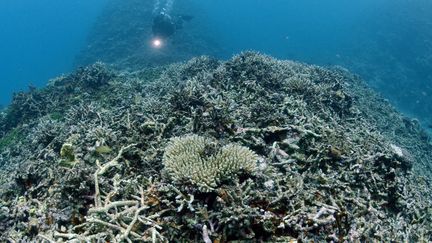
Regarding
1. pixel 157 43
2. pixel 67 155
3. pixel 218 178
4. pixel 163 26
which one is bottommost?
pixel 218 178

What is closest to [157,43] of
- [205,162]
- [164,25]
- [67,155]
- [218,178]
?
[164,25]

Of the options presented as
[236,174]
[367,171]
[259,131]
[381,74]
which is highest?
[381,74]

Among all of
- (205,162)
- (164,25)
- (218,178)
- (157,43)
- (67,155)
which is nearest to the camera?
(218,178)

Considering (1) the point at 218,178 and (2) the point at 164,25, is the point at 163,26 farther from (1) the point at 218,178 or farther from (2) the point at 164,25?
(1) the point at 218,178

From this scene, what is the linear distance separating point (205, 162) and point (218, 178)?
0.26 metres

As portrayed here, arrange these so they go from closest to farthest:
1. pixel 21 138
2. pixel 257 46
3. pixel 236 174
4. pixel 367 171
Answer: pixel 236 174 < pixel 367 171 < pixel 21 138 < pixel 257 46

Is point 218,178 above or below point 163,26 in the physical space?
below

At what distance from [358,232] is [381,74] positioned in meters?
32.2

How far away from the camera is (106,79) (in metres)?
12.4

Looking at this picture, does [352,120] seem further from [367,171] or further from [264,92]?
[367,171]

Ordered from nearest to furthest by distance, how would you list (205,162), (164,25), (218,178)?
(218,178), (205,162), (164,25)

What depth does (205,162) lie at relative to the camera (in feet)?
12.0

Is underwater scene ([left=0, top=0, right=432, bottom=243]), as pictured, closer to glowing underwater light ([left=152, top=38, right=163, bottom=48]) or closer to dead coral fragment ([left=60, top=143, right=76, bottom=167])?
dead coral fragment ([left=60, top=143, right=76, bottom=167])

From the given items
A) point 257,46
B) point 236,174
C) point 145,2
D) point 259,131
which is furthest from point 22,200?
point 257,46
